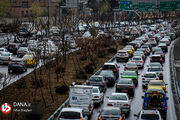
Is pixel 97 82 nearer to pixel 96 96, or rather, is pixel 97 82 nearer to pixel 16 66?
pixel 96 96

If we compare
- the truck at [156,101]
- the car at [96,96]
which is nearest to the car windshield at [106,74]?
the car at [96,96]

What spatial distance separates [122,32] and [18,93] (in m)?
56.8

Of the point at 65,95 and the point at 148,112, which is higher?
the point at 148,112

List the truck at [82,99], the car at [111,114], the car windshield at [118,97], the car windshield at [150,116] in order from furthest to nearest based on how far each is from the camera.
A: the car windshield at [118,97], the truck at [82,99], the car at [111,114], the car windshield at [150,116]

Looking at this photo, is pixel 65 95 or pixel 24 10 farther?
pixel 24 10

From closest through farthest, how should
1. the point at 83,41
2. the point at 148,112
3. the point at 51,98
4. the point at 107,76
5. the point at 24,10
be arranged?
the point at 148,112, the point at 51,98, the point at 107,76, the point at 83,41, the point at 24,10

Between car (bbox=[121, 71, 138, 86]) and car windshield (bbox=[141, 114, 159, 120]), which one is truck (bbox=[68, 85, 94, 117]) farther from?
car (bbox=[121, 71, 138, 86])

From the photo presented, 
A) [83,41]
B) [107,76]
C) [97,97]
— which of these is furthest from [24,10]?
[97,97]

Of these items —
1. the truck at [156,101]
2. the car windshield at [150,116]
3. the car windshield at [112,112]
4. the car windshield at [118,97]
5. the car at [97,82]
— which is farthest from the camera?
the car at [97,82]

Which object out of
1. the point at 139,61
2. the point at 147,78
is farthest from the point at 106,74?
the point at 139,61

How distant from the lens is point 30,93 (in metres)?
29.0

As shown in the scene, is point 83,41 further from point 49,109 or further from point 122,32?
point 122,32

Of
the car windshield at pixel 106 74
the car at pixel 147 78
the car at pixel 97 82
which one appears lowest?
the car at pixel 147 78

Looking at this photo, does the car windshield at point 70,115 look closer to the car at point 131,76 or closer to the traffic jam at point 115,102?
the traffic jam at point 115,102
